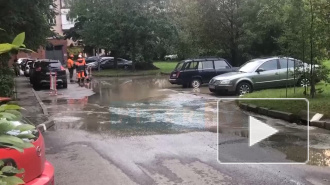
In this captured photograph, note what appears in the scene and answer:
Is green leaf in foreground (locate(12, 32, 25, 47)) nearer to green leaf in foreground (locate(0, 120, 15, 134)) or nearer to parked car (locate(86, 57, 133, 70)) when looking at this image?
green leaf in foreground (locate(0, 120, 15, 134))

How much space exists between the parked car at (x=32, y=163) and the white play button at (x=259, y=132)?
197 inches

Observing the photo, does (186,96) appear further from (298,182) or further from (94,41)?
(94,41)

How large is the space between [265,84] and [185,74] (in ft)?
18.9

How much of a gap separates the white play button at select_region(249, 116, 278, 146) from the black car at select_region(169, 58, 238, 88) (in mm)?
11811

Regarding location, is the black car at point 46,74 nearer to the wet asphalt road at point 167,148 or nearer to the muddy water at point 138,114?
the muddy water at point 138,114

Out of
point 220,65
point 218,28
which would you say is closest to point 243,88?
point 220,65

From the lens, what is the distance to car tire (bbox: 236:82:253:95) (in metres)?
17.9

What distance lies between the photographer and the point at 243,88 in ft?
58.9

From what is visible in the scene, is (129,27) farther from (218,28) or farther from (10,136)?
(10,136)

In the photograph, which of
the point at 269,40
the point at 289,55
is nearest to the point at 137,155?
the point at 289,55

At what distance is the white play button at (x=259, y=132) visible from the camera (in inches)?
338

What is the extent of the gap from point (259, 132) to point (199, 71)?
45.2 feet

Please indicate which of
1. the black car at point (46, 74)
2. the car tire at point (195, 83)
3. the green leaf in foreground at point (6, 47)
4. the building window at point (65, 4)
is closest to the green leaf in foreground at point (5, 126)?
the green leaf in foreground at point (6, 47)

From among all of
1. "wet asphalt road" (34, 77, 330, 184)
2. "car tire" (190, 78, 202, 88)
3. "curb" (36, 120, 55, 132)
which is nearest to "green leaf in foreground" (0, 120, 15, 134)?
"wet asphalt road" (34, 77, 330, 184)
